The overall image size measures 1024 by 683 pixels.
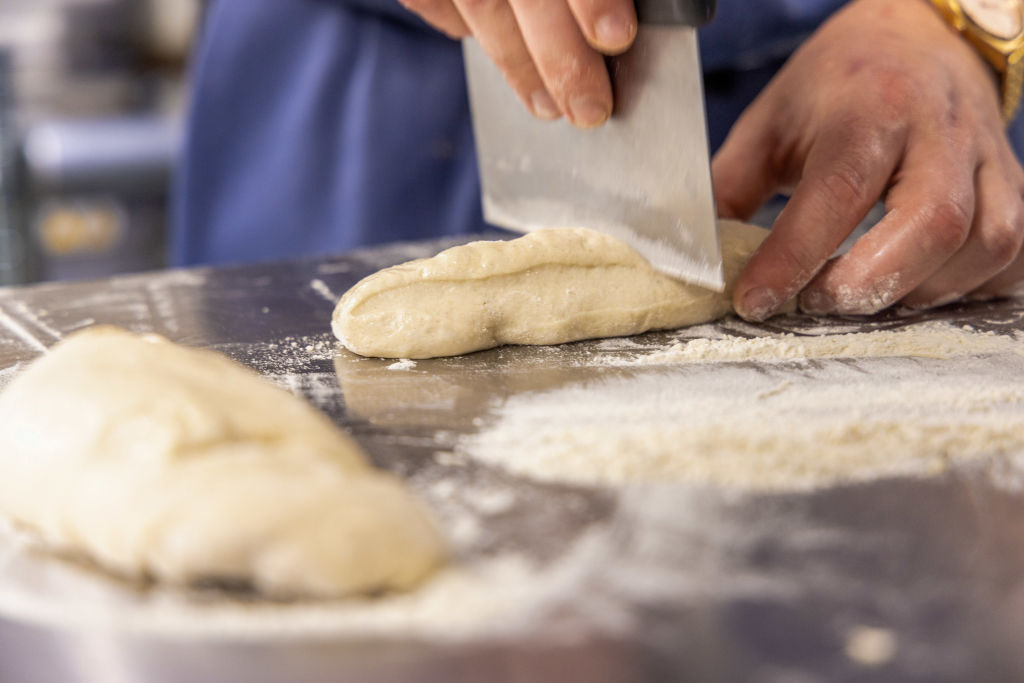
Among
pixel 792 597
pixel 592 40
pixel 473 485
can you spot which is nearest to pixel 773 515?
pixel 792 597

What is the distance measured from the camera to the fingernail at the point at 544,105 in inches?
56.1

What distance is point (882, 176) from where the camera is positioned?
1.50 metres

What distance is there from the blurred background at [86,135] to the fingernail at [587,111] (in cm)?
287

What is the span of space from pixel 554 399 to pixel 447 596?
46 centimetres

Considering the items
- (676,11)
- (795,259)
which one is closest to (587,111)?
(676,11)

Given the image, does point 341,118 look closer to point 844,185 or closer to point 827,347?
point 844,185

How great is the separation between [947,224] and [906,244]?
0.07m

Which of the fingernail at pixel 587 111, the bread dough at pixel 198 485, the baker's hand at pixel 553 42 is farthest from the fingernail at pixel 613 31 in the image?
the bread dough at pixel 198 485

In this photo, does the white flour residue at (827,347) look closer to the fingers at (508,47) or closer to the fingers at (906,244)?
the fingers at (906,244)

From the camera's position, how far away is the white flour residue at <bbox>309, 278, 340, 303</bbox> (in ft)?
5.47

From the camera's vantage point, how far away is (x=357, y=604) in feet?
2.45

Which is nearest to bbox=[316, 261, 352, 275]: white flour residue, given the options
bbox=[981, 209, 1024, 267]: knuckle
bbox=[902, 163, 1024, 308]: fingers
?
bbox=[902, 163, 1024, 308]: fingers

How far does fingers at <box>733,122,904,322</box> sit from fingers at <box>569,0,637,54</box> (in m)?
0.41

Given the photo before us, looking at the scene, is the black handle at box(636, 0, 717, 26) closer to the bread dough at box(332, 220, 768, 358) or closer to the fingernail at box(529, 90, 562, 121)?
the fingernail at box(529, 90, 562, 121)
